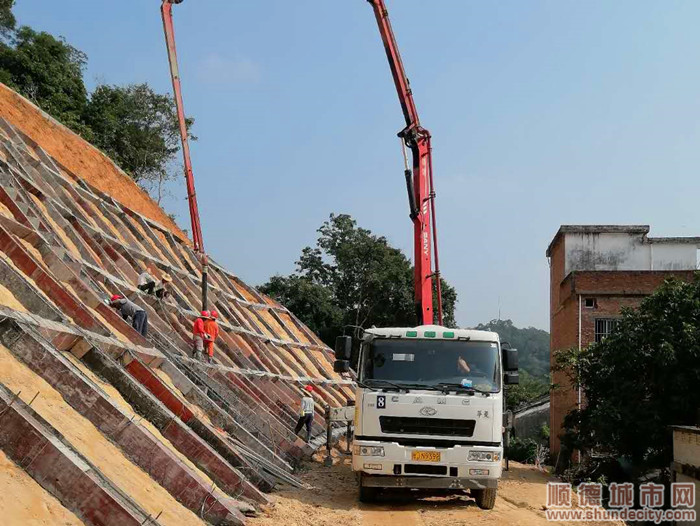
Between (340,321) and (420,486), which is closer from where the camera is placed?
(420,486)

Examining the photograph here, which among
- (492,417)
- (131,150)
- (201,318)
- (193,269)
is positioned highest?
(131,150)

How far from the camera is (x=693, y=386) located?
20.0 metres

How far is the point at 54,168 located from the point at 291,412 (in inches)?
358

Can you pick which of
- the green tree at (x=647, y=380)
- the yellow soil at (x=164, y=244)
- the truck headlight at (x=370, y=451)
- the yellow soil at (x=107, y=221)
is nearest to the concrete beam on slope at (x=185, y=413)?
the truck headlight at (x=370, y=451)

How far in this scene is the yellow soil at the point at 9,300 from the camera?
927 centimetres

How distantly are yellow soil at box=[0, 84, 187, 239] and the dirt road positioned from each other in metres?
15.9

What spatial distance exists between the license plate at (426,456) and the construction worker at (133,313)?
17.9ft

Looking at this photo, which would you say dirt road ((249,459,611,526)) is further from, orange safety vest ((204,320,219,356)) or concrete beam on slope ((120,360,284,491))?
orange safety vest ((204,320,219,356))

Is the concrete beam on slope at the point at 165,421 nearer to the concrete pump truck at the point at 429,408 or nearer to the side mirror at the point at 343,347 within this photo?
the concrete pump truck at the point at 429,408

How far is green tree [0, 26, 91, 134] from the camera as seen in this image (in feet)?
111

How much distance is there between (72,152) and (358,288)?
912 inches

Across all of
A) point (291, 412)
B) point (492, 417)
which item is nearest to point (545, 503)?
point (492, 417)

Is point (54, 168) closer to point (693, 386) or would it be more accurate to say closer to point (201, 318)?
point (201, 318)

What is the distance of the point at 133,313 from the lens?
46.2ft
